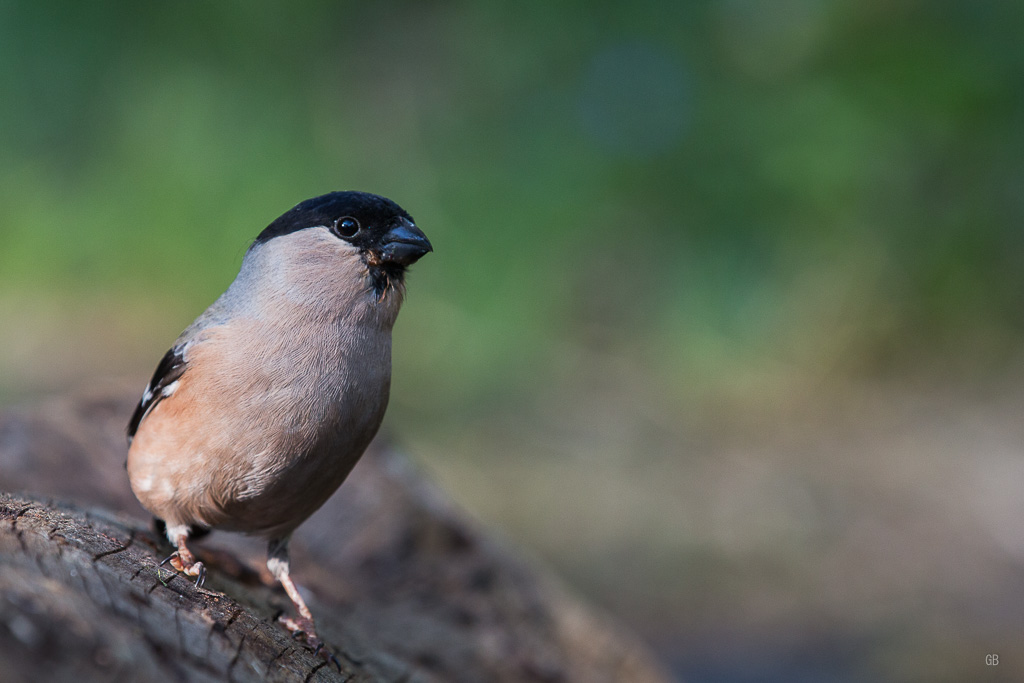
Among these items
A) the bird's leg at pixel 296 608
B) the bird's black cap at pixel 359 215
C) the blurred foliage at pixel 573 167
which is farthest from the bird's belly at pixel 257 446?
the blurred foliage at pixel 573 167

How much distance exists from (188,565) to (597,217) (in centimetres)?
881

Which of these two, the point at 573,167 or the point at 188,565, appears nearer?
the point at 188,565

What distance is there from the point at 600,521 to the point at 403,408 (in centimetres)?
296

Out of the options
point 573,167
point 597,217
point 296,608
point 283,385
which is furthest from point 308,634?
point 573,167

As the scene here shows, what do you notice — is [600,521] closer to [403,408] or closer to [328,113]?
[403,408]

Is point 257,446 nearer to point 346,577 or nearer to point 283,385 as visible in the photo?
point 283,385

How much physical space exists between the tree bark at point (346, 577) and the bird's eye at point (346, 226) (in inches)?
61.8

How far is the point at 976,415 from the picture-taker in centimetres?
1088

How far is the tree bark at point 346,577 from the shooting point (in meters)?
3.03

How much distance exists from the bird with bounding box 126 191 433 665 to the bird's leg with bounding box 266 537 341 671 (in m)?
0.01

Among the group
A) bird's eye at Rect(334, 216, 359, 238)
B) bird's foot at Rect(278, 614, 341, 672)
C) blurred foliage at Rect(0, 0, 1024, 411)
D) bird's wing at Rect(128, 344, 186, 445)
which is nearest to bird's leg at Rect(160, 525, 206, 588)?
bird's foot at Rect(278, 614, 341, 672)

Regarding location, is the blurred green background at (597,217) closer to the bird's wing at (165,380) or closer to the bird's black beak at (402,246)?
the bird's wing at (165,380)

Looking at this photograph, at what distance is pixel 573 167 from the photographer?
11992 mm

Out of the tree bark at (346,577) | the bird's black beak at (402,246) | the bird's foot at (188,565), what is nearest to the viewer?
the tree bark at (346,577)
